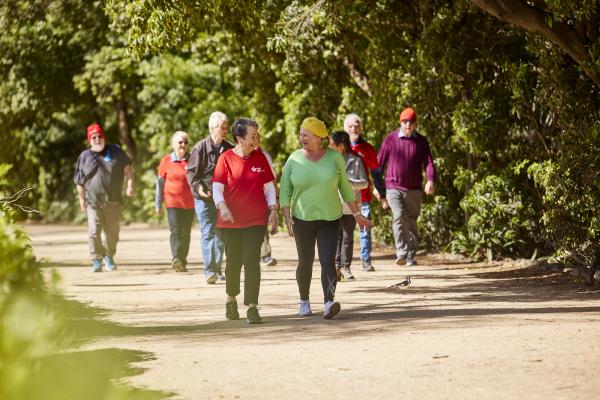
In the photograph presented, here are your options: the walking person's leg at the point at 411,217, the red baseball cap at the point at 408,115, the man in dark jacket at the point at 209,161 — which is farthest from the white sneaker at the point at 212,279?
the red baseball cap at the point at 408,115

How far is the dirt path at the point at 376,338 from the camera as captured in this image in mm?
7625

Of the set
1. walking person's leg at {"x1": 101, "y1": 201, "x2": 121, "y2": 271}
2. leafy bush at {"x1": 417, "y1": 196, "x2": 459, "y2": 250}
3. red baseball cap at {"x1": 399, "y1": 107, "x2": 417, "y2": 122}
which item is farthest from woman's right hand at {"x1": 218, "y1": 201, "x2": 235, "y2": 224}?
leafy bush at {"x1": 417, "y1": 196, "x2": 459, "y2": 250}

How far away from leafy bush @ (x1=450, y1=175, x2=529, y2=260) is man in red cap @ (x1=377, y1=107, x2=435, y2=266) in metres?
0.69

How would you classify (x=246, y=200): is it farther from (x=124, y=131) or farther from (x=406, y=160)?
(x=124, y=131)

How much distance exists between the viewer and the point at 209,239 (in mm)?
15789

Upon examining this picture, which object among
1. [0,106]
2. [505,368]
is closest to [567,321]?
[505,368]

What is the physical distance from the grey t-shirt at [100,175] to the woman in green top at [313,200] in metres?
7.27

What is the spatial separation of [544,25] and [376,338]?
4676 mm

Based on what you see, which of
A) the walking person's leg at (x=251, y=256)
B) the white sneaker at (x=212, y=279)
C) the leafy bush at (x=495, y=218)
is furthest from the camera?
the leafy bush at (x=495, y=218)

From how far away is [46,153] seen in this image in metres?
43.0

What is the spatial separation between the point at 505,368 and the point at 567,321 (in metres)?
2.54

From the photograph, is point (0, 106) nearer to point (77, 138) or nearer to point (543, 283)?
point (77, 138)

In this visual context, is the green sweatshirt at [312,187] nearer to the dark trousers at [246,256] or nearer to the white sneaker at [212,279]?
the dark trousers at [246,256]

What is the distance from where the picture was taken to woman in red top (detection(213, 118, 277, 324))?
37.0ft
